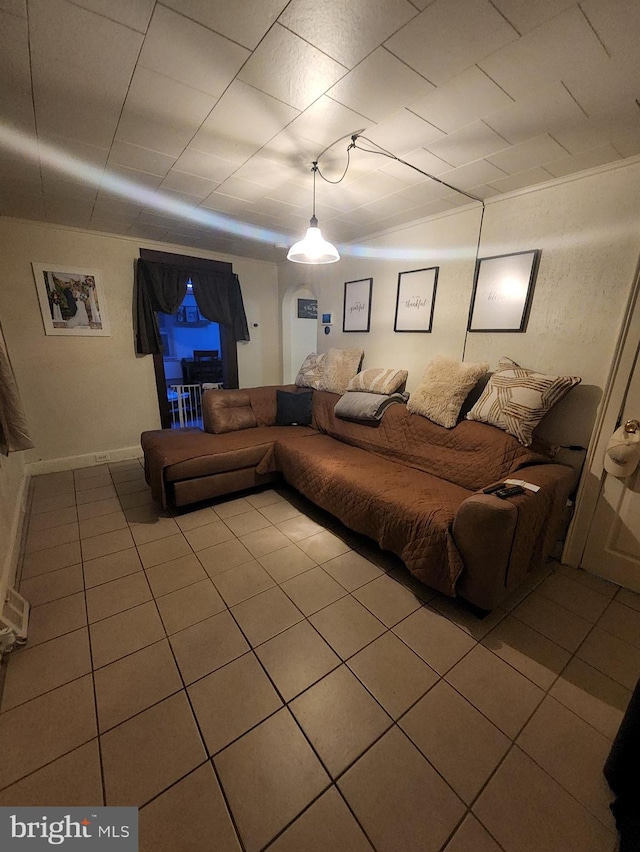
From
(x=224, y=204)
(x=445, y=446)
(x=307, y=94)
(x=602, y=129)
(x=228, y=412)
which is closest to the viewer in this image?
(x=307, y=94)

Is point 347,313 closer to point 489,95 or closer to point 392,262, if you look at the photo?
point 392,262

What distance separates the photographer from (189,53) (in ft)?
3.91

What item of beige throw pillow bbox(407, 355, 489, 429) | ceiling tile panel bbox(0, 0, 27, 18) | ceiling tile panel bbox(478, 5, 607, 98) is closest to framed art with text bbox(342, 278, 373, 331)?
beige throw pillow bbox(407, 355, 489, 429)

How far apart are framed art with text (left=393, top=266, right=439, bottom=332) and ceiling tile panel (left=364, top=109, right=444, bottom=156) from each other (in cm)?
114

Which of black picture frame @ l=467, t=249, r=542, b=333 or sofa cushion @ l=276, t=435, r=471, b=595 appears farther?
black picture frame @ l=467, t=249, r=542, b=333

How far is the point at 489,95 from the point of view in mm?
1354

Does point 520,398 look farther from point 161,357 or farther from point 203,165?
point 161,357

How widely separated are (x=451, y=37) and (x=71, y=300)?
363 centimetres

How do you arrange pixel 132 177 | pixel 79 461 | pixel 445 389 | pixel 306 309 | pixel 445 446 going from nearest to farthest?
1. pixel 132 177
2. pixel 445 446
3. pixel 445 389
4. pixel 79 461
5. pixel 306 309

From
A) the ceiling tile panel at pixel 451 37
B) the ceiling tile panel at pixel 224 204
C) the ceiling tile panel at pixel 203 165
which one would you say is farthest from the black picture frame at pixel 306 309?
the ceiling tile panel at pixel 451 37

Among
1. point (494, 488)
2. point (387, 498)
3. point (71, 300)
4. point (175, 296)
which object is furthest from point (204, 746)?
point (175, 296)

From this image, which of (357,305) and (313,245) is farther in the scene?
(357,305)

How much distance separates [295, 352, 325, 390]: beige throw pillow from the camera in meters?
3.66

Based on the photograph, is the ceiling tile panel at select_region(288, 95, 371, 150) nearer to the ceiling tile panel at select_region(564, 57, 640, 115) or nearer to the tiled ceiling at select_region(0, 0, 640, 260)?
the tiled ceiling at select_region(0, 0, 640, 260)
